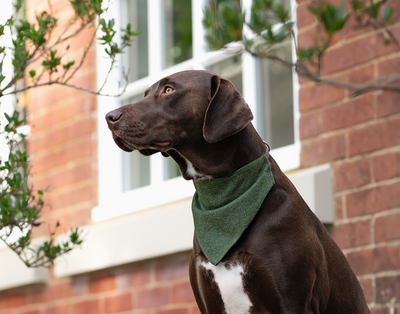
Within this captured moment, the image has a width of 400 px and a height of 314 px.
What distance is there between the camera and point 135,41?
597 centimetres

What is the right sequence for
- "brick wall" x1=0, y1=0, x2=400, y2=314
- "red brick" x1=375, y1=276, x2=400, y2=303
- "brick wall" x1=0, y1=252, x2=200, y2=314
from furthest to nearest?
"brick wall" x1=0, y1=252, x2=200, y2=314
"brick wall" x1=0, y1=0, x2=400, y2=314
"red brick" x1=375, y1=276, x2=400, y2=303

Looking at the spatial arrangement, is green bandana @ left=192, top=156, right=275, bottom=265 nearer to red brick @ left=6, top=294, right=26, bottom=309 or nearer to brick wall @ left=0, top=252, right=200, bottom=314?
brick wall @ left=0, top=252, right=200, bottom=314

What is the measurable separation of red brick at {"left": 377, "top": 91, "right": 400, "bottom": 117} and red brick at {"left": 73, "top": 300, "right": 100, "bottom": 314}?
2.99 meters

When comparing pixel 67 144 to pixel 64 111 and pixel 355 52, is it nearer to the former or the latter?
pixel 64 111

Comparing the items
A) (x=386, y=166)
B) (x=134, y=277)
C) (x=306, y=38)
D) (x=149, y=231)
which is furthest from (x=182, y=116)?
(x=134, y=277)

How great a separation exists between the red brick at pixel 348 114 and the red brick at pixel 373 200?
1.43ft

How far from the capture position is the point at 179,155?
2467 millimetres

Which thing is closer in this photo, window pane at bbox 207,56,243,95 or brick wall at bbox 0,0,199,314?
window pane at bbox 207,56,243,95

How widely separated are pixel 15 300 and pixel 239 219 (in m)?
4.44

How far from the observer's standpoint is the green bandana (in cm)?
226

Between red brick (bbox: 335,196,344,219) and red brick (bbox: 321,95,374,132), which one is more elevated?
red brick (bbox: 321,95,374,132)

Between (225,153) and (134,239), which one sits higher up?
(225,153)

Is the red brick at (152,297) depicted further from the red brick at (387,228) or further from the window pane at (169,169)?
the red brick at (387,228)

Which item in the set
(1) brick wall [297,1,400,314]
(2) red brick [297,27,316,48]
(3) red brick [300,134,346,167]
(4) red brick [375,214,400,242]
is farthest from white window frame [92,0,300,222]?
(4) red brick [375,214,400,242]
